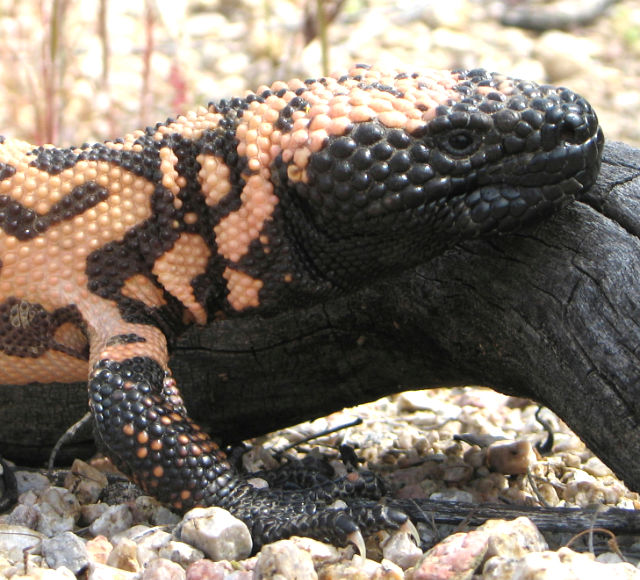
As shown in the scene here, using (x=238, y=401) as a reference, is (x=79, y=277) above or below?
above

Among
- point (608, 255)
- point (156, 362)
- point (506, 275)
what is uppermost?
point (608, 255)

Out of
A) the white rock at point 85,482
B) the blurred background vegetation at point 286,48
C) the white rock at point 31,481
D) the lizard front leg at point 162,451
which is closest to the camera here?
the lizard front leg at point 162,451

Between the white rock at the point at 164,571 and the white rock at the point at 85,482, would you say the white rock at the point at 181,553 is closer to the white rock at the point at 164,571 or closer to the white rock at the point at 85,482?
the white rock at the point at 164,571

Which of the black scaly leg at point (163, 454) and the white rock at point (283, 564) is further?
the black scaly leg at point (163, 454)

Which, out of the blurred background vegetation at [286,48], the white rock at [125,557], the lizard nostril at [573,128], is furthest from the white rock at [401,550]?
the blurred background vegetation at [286,48]

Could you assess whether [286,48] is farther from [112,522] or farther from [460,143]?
[112,522]

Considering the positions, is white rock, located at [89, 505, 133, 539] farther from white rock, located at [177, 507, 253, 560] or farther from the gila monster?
white rock, located at [177, 507, 253, 560]

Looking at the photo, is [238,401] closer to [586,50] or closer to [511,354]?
[511,354]

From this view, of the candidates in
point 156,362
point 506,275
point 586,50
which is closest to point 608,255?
point 506,275

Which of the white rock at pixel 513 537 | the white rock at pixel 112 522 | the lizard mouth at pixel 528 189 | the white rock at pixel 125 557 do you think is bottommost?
the white rock at pixel 112 522
